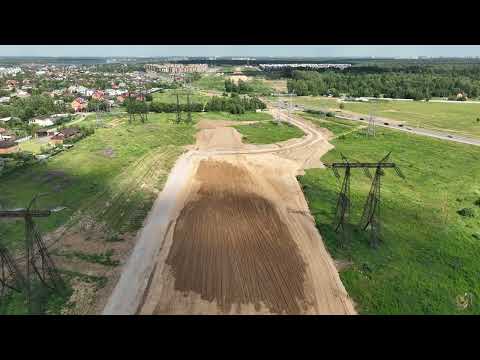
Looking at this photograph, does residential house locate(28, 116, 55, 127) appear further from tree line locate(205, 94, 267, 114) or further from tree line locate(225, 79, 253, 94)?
tree line locate(225, 79, 253, 94)

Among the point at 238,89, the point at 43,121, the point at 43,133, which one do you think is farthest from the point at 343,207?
the point at 238,89

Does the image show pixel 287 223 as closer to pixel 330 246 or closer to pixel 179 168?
pixel 330 246

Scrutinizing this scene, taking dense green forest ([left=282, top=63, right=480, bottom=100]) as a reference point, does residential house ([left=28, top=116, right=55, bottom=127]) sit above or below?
below

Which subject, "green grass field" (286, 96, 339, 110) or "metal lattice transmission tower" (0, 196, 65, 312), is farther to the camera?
"green grass field" (286, 96, 339, 110)

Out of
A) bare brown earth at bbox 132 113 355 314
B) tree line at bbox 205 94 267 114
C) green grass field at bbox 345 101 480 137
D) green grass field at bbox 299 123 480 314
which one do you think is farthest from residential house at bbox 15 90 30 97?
green grass field at bbox 299 123 480 314

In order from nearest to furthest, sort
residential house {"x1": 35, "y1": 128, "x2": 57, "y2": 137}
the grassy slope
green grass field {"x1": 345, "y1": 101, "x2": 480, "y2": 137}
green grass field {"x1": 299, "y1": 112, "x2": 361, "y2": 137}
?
the grassy slope < residential house {"x1": 35, "y1": 128, "x2": 57, "y2": 137} < green grass field {"x1": 299, "y1": 112, "x2": 361, "y2": 137} < green grass field {"x1": 345, "y1": 101, "x2": 480, "y2": 137}

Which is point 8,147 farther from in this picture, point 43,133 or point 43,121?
point 43,121
